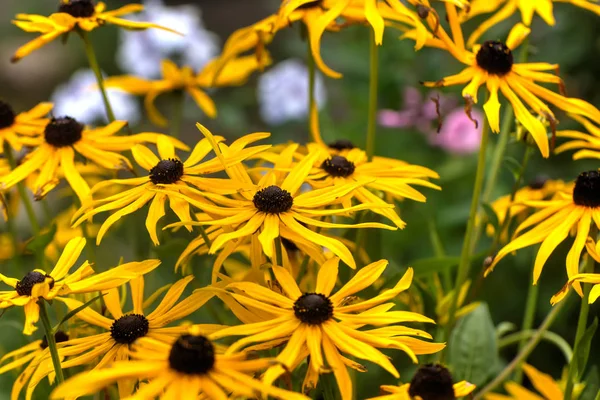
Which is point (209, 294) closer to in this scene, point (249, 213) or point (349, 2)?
point (249, 213)

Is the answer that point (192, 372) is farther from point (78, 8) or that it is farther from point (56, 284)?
point (78, 8)

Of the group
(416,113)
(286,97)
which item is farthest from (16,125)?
(286,97)

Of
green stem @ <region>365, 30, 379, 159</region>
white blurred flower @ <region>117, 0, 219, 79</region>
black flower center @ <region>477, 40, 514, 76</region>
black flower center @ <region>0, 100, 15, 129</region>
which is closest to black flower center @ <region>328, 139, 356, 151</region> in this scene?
green stem @ <region>365, 30, 379, 159</region>

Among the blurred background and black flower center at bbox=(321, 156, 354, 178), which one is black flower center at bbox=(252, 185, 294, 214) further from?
the blurred background

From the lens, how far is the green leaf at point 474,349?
28.5 inches

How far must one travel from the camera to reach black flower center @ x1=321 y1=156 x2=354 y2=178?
0.66 meters

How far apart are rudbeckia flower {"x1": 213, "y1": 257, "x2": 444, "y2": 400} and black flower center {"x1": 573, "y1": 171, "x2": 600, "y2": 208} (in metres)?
0.17

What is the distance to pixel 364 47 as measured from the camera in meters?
1.48

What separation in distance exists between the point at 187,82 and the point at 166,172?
0.39 metres

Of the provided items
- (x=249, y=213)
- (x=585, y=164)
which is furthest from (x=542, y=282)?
(x=249, y=213)

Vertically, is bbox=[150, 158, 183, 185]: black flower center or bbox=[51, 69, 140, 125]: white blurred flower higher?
bbox=[150, 158, 183, 185]: black flower center

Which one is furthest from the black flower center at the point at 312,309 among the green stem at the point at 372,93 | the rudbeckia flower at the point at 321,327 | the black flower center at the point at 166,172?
the green stem at the point at 372,93

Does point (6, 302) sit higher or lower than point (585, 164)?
lower

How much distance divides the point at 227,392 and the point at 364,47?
1.10m
